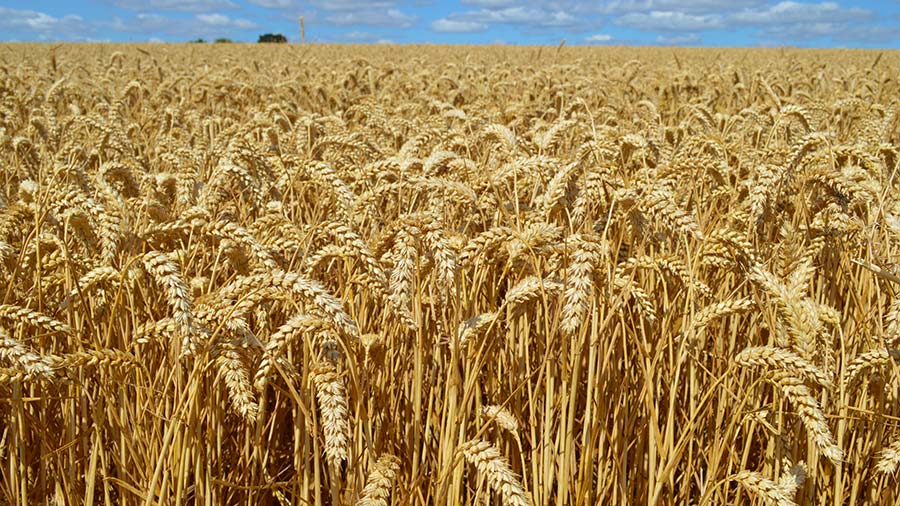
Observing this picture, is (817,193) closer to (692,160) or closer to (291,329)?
(692,160)

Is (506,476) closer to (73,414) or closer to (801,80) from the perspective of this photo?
(73,414)

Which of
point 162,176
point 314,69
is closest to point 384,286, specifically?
point 162,176

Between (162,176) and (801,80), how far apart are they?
755 centimetres

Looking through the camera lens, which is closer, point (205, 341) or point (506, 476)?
point (506, 476)

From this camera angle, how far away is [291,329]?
1346 millimetres

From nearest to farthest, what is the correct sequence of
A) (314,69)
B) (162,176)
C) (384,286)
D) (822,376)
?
(822,376) → (384,286) → (162,176) → (314,69)

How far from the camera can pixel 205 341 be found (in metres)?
1.40

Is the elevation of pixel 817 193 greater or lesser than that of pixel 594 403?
greater

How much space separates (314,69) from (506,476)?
10779 millimetres

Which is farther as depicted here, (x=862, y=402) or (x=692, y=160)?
(x=692, y=160)

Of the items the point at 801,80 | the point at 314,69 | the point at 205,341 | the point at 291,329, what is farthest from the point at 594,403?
the point at 314,69

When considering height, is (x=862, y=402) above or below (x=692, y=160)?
below

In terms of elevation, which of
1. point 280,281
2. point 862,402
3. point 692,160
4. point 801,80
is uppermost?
point 801,80

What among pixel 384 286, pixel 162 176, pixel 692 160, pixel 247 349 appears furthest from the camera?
pixel 162 176
